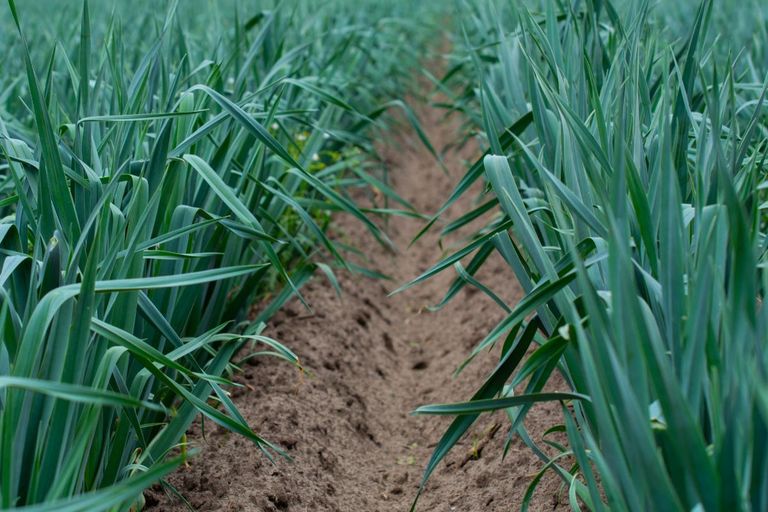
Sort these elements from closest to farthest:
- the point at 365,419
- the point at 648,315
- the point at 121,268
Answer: the point at 648,315 → the point at 121,268 → the point at 365,419

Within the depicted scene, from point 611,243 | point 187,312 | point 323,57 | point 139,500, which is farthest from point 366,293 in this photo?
point 611,243

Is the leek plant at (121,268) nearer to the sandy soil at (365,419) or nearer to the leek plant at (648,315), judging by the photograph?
the sandy soil at (365,419)

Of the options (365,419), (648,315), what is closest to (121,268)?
(648,315)

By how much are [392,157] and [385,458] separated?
3148mm

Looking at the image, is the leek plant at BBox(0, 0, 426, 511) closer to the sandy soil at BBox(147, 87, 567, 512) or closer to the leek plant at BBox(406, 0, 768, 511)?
the sandy soil at BBox(147, 87, 567, 512)

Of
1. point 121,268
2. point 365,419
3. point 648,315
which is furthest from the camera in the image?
point 365,419

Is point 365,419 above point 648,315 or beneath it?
beneath

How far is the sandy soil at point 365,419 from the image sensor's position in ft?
6.61

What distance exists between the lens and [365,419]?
2600 millimetres

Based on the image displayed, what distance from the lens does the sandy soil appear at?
201 cm

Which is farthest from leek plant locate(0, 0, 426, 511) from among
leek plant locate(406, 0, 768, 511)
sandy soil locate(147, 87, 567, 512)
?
→ leek plant locate(406, 0, 768, 511)

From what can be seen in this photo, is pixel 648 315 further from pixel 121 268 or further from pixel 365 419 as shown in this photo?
pixel 365 419

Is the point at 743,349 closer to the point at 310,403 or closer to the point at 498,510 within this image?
the point at 498,510

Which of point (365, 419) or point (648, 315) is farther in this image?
point (365, 419)
